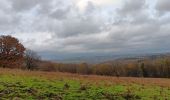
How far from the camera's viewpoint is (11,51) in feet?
273

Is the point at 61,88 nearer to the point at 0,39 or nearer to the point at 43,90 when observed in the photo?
the point at 43,90

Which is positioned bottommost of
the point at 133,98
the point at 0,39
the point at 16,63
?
the point at 133,98

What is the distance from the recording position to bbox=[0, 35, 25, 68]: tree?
81.8 metres

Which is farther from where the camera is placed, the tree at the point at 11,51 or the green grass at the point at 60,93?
the tree at the point at 11,51

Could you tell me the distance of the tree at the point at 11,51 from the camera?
81.8 meters

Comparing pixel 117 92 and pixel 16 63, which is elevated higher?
pixel 16 63

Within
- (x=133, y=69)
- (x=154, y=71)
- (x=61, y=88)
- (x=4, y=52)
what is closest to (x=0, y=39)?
(x=4, y=52)

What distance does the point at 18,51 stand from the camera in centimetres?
8306

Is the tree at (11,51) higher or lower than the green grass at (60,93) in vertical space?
higher

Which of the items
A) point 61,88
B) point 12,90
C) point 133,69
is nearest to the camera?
point 12,90

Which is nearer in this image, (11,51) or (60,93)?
(60,93)

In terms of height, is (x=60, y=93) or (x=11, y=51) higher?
(x=11, y=51)

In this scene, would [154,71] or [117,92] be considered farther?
[154,71]

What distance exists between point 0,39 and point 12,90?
62805 mm
